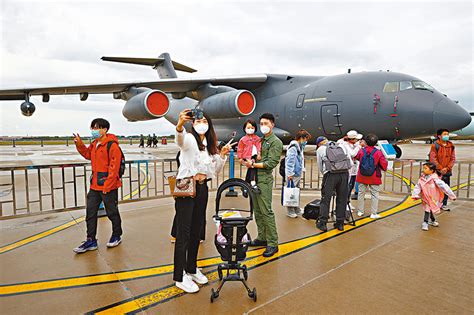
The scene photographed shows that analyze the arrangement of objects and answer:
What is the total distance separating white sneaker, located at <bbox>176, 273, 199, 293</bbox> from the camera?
2.74m

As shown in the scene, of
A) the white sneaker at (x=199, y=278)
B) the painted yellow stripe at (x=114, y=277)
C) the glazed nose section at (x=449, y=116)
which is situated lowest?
the painted yellow stripe at (x=114, y=277)

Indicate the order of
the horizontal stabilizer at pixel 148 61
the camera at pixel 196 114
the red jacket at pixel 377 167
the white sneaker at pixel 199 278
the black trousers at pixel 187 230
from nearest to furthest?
the camera at pixel 196 114, the black trousers at pixel 187 230, the white sneaker at pixel 199 278, the red jacket at pixel 377 167, the horizontal stabilizer at pixel 148 61

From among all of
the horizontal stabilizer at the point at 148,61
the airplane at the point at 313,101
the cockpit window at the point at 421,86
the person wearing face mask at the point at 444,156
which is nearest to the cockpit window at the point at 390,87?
the airplane at the point at 313,101

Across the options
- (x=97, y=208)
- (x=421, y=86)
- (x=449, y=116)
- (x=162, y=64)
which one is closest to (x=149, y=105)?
(x=97, y=208)

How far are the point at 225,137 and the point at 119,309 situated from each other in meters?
13.8

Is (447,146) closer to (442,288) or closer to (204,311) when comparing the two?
(442,288)

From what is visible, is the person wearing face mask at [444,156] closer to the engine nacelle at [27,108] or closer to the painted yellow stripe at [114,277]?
the painted yellow stripe at [114,277]

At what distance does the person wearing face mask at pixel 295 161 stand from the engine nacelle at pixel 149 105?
7135 millimetres

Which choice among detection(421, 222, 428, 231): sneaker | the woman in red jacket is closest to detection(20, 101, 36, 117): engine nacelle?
the woman in red jacket

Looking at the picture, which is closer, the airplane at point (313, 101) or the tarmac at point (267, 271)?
the tarmac at point (267, 271)

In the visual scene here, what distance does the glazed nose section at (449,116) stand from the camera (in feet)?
29.8

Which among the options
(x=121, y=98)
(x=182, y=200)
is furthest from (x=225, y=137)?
(x=182, y=200)

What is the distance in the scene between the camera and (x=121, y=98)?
14.4 meters

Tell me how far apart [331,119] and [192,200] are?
9.67 meters
